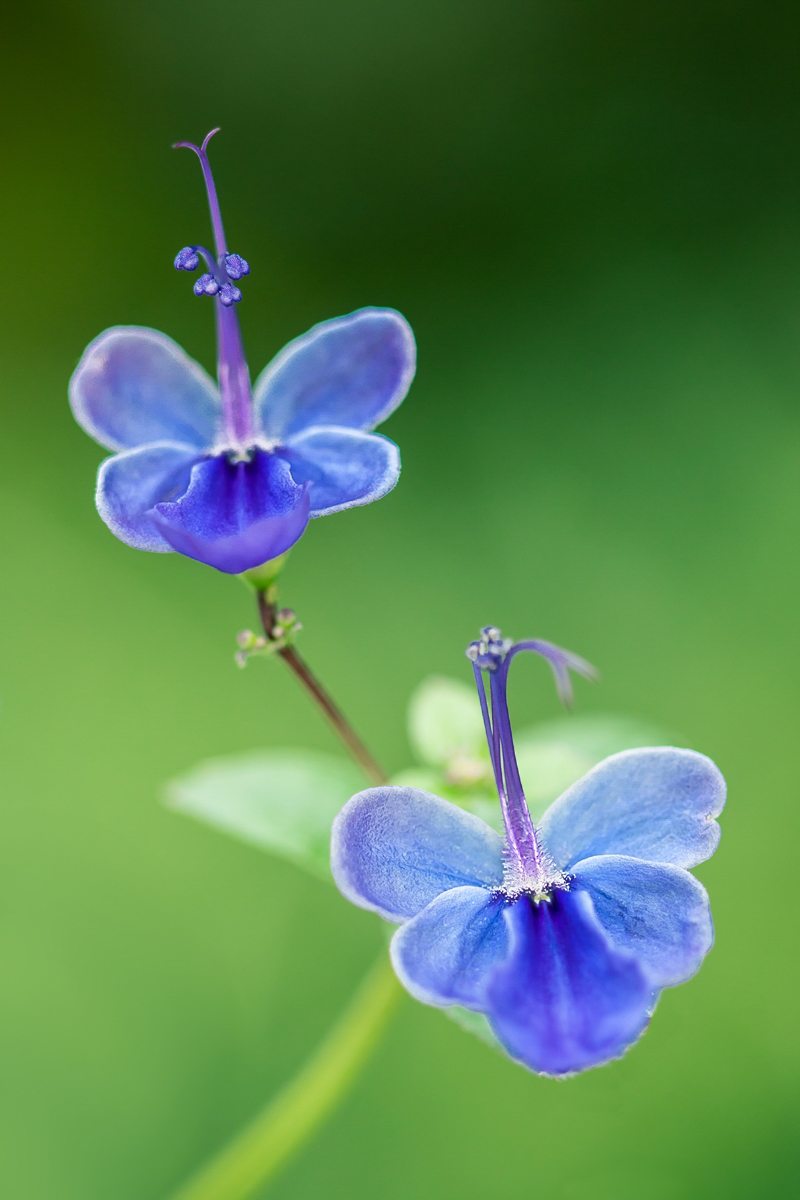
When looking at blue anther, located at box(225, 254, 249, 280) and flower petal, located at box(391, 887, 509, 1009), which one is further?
blue anther, located at box(225, 254, 249, 280)

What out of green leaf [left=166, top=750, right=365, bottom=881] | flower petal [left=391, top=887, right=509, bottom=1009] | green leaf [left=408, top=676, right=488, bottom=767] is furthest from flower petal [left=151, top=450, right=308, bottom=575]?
green leaf [left=408, top=676, right=488, bottom=767]

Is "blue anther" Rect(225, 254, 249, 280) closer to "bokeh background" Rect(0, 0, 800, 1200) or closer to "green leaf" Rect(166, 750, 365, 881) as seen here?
"green leaf" Rect(166, 750, 365, 881)

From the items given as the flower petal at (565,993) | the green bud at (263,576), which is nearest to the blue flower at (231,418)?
the green bud at (263,576)

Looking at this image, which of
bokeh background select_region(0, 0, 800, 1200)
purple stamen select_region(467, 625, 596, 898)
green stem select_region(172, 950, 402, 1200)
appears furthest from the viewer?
bokeh background select_region(0, 0, 800, 1200)

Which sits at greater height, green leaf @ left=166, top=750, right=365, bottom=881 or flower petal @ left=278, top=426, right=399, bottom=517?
flower petal @ left=278, top=426, right=399, bottom=517

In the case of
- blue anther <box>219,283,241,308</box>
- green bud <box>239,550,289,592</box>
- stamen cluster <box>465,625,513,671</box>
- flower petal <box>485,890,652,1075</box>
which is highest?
blue anther <box>219,283,241,308</box>

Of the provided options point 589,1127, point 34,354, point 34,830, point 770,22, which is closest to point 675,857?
point 589,1127

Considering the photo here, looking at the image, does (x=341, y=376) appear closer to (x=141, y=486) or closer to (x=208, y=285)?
(x=208, y=285)

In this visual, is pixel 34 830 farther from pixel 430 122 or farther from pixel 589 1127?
pixel 430 122

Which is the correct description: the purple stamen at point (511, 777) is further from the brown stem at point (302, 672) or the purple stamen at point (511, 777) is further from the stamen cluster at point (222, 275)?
the stamen cluster at point (222, 275)
